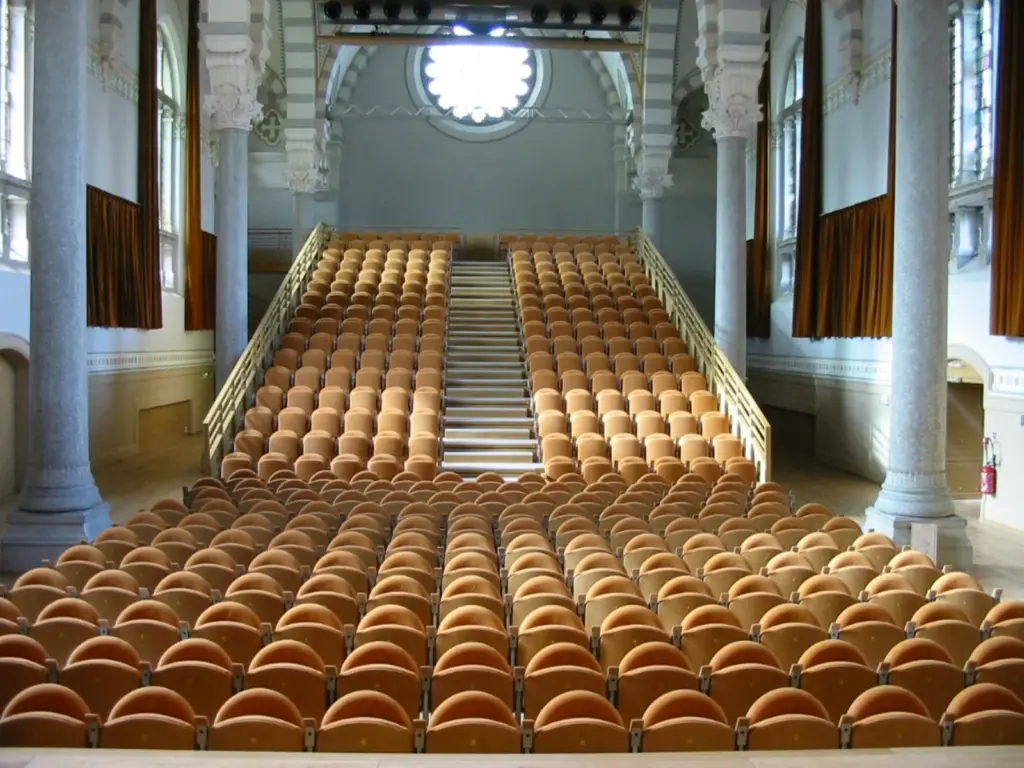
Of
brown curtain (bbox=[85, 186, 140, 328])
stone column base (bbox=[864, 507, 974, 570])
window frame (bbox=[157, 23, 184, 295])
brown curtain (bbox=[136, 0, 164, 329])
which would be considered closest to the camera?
stone column base (bbox=[864, 507, 974, 570])

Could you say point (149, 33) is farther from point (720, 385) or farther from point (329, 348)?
point (720, 385)

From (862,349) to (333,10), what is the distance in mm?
11537

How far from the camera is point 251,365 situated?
13648mm

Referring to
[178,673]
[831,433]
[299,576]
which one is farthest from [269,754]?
[831,433]

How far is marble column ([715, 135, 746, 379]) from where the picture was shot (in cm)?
1430

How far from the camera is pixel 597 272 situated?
18.6 meters

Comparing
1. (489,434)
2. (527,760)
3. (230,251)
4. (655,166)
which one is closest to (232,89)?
(230,251)

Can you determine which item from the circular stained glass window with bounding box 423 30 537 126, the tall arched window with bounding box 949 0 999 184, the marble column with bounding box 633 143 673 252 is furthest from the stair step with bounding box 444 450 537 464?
the circular stained glass window with bounding box 423 30 537 126

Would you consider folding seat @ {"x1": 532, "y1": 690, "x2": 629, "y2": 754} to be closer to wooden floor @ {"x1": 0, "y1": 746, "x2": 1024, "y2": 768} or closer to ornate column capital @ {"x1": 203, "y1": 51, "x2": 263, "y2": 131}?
A: wooden floor @ {"x1": 0, "y1": 746, "x2": 1024, "y2": 768}

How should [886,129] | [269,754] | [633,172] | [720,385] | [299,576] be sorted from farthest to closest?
[633,172] < [886,129] < [720,385] < [299,576] < [269,754]

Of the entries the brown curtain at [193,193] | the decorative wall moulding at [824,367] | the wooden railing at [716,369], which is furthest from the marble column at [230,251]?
the decorative wall moulding at [824,367]

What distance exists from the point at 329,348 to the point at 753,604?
10406 millimetres

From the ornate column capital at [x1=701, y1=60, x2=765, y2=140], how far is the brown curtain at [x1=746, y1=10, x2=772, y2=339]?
566cm

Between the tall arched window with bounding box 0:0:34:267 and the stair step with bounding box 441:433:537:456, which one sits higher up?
the tall arched window with bounding box 0:0:34:267
